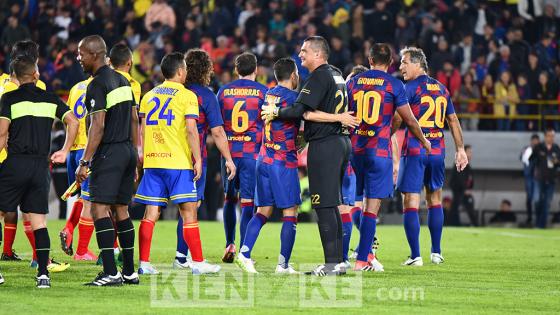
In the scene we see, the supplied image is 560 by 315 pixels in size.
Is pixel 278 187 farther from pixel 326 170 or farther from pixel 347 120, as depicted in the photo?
pixel 347 120

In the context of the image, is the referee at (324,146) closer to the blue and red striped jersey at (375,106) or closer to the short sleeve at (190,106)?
the short sleeve at (190,106)

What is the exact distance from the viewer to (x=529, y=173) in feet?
80.3

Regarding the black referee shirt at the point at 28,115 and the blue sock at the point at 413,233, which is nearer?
the black referee shirt at the point at 28,115

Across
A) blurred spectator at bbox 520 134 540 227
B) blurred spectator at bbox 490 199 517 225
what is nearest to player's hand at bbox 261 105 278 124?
blurred spectator at bbox 520 134 540 227

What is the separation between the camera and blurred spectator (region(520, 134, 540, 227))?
24297 mm

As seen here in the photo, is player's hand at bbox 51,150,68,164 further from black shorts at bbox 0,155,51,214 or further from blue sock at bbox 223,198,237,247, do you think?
blue sock at bbox 223,198,237,247

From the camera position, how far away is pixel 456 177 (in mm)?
24766

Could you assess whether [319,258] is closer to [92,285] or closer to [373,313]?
[92,285]

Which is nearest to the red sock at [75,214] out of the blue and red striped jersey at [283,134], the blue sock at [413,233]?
the blue and red striped jersey at [283,134]

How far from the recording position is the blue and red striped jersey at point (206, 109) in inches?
441

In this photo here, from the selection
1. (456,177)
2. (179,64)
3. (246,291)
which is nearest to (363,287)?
(246,291)

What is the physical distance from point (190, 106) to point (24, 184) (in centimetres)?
184

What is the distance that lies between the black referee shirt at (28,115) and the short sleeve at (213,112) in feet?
6.01

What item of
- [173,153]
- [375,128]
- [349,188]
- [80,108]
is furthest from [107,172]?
[349,188]
